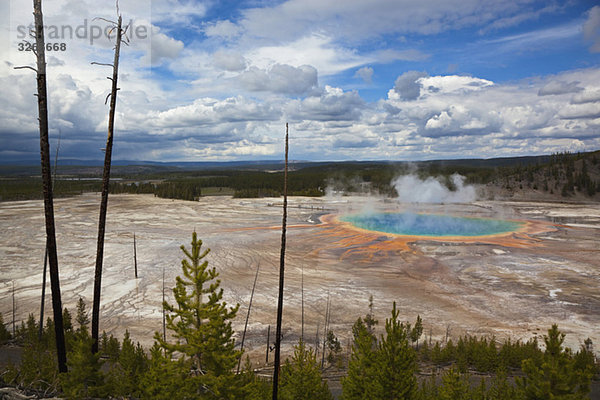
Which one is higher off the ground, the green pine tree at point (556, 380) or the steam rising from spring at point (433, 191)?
the steam rising from spring at point (433, 191)

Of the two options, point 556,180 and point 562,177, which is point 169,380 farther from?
point 562,177

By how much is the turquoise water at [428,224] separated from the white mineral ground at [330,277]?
563 centimetres

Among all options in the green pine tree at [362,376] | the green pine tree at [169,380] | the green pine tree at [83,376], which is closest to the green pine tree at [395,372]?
the green pine tree at [362,376]

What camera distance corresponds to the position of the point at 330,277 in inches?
1067

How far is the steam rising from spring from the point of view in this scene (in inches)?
3246

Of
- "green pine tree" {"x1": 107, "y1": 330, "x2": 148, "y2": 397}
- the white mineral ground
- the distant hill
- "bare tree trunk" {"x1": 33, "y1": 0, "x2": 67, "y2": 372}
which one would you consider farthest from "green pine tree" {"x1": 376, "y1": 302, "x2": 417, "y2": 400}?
the distant hill

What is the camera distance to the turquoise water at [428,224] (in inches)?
1747

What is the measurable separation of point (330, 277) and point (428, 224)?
2753cm

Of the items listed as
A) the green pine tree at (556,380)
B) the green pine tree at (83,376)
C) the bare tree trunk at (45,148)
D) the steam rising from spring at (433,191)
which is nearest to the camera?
the bare tree trunk at (45,148)

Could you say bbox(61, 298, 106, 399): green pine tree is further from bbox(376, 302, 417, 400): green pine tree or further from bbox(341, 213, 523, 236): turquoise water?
bbox(341, 213, 523, 236): turquoise water

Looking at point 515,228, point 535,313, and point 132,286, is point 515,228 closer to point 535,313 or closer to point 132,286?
point 535,313

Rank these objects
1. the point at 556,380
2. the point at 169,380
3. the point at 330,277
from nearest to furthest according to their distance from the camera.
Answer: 1. the point at 556,380
2. the point at 169,380
3. the point at 330,277

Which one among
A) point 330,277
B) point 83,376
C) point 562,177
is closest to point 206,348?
point 83,376

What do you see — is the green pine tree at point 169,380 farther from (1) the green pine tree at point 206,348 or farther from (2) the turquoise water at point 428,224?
(2) the turquoise water at point 428,224
